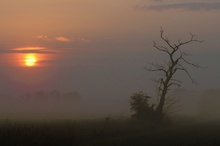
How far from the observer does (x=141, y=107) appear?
43.2 meters

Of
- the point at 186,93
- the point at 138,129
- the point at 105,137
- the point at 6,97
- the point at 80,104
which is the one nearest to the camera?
the point at 105,137

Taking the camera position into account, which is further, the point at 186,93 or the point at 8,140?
the point at 186,93

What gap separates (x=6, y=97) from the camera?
179375 millimetres

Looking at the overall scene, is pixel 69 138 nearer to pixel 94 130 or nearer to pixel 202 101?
pixel 94 130

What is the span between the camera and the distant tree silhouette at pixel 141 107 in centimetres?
4256

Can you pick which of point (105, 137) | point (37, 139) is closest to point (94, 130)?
point (105, 137)

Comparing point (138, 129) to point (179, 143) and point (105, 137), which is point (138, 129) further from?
point (179, 143)

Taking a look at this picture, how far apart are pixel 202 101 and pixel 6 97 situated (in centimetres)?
10187

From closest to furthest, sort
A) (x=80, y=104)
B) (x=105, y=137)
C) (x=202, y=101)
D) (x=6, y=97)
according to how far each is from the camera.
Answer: (x=105, y=137), (x=202, y=101), (x=80, y=104), (x=6, y=97)

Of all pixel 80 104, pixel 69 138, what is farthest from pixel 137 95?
pixel 80 104

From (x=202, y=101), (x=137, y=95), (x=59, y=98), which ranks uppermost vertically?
(x=59, y=98)

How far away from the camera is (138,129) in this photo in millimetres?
31969

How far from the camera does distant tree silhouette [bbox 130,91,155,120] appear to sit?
140 feet

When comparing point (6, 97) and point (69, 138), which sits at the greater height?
point (6, 97)
